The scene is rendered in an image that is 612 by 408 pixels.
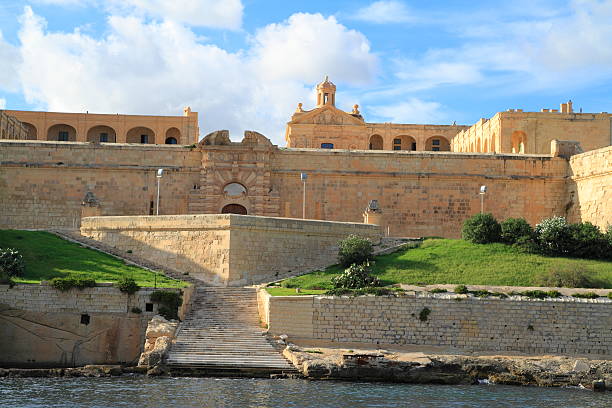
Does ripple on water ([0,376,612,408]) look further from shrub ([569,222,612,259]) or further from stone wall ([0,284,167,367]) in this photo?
shrub ([569,222,612,259])

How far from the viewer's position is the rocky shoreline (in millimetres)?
22672

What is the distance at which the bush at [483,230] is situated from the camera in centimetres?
3155

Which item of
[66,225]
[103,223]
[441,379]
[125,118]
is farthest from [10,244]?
[125,118]

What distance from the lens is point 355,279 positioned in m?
26.7

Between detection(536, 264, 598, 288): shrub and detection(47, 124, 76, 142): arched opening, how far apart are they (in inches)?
1426

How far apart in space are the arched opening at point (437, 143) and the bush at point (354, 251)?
30.8 metres

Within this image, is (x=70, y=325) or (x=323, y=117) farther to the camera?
(x=323, y=117)

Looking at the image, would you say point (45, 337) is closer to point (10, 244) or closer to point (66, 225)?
point (10, 244)

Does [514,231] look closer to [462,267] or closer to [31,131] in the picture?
[462,267]

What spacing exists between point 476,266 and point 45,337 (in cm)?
1357

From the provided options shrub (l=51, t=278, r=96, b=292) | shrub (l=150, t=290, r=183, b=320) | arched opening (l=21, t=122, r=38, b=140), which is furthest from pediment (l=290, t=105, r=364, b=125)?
shrub (l=51, t=278, r=96, b=292)

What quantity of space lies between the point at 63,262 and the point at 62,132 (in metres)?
30.1

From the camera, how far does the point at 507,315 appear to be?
25547 mm

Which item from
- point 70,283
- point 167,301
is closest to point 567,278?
point 167,301
